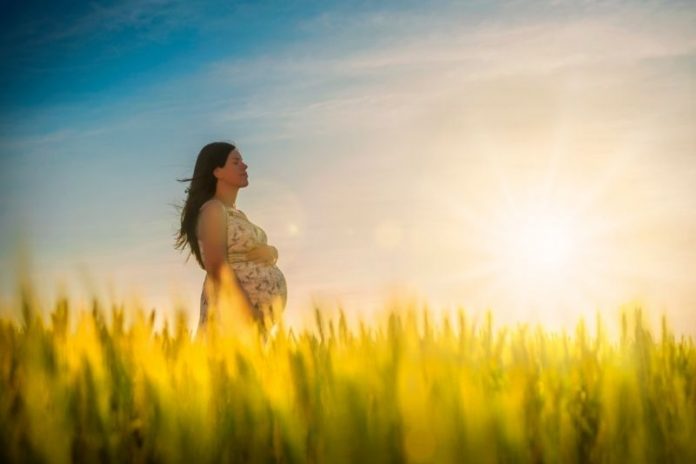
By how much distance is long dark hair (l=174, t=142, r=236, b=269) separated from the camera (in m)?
9.97

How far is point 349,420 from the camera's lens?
106 inches

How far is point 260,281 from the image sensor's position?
30.2 feet

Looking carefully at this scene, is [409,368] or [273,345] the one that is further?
[273,345]

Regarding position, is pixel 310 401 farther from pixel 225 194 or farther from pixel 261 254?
pixel 225 194

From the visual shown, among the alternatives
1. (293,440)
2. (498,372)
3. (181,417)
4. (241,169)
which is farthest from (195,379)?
(241,169)

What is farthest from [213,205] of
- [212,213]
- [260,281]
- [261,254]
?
[260,281]

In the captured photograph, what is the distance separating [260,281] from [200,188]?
162 cm

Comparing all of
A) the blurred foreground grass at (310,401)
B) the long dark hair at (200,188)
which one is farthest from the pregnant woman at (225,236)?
the blurred foreground grass at (310,401)

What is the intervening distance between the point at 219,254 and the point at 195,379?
6.27 meters

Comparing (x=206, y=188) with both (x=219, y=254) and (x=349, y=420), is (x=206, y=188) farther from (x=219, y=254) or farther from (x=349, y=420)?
(x=349, y=420)

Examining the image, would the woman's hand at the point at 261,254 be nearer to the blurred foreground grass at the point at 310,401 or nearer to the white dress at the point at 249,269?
the white dress at the point at 249,269

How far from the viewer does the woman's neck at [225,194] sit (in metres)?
9.88

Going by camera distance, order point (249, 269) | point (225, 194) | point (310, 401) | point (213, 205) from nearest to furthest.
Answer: point (310, 401) → point (249, 269) → point (213, 205) → point (225, 194)

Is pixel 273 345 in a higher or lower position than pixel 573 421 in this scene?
higher
